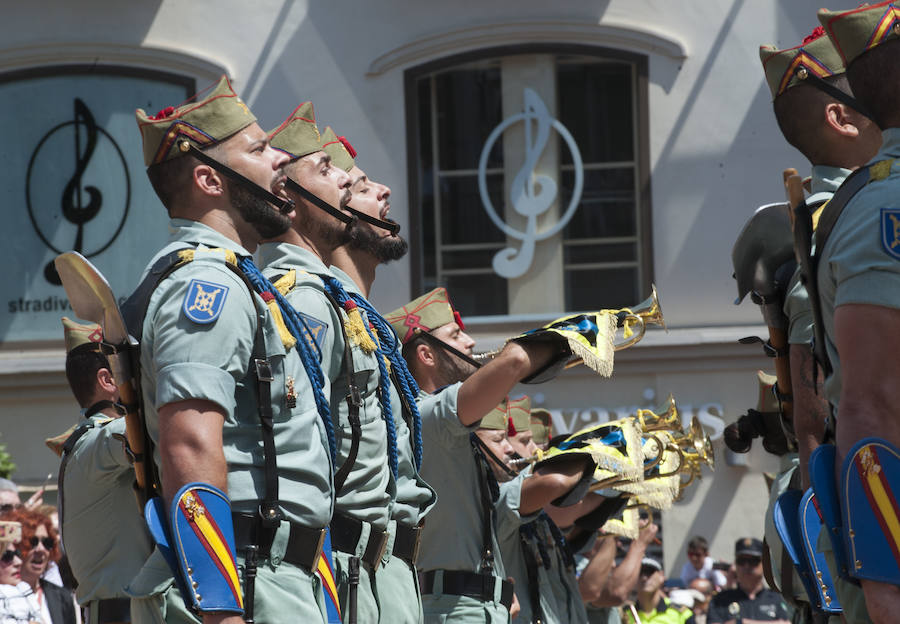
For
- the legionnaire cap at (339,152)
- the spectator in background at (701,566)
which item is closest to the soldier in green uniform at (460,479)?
the legionnaire cap at (339,152)

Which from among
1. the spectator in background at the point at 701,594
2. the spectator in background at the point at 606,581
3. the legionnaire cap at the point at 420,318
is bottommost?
the spectator in background at the point at 701,594

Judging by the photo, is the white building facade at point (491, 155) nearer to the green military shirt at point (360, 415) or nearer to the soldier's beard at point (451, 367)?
the soldier's beard at point (451, 367)

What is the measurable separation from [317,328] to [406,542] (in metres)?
0.90

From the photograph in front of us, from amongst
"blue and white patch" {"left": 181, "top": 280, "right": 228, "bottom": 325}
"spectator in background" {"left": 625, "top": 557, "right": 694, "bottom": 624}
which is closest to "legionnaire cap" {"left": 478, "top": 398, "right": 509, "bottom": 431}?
"blue and white patch" {"left": 181, "top": 280, "right": 228, "bottom": 325}

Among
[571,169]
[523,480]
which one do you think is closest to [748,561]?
[523,480]

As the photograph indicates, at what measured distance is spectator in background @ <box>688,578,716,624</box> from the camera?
12227 millimetres

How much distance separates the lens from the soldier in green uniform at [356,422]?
423 cm

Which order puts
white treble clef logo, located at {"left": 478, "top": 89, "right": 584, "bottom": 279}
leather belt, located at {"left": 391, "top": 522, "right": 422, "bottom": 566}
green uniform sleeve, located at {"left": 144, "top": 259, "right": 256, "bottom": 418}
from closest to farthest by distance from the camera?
green uniform sleeve, located at {"left": 144, "top": 259, "right": 256, "bottom": 418} < leather belt, located at {"left": 391, "top": 522, "right": 422, "bottom": 566} < white treble clef logo, located at {"left": 478, "top": 89, "right": 584, "bottom": 279}

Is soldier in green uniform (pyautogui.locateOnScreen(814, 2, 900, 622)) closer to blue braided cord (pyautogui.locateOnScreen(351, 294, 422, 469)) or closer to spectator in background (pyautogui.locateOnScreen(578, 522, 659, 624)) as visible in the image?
blue braided cord (pyautogui.locateOnScreen(351, 294, 422, 469))

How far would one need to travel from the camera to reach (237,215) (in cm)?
395

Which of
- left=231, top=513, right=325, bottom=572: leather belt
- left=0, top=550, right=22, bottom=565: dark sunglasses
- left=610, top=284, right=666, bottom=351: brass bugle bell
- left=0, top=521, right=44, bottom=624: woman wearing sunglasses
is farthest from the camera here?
left=0, top=550, right=22, bottom=565: dark sunglasses

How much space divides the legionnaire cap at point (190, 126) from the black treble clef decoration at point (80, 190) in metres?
11.5

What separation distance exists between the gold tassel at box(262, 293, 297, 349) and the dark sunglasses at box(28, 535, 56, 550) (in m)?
4.84

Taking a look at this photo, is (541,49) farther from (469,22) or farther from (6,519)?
(6,519)
